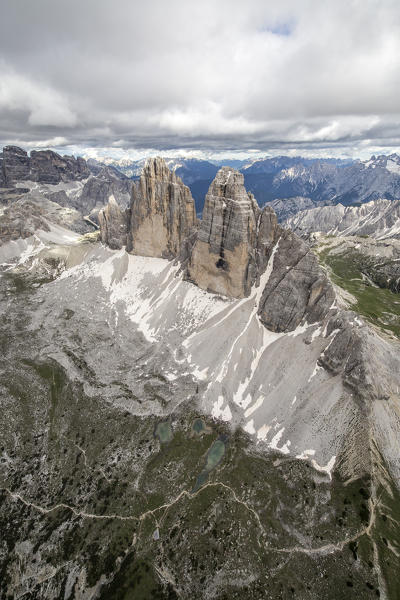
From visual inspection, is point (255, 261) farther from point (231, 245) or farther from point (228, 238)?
point (228, 238)

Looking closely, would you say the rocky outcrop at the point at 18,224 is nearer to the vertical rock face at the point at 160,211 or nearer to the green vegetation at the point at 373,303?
the vertical rock face at the point at 160,211

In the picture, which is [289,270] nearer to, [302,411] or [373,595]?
[302,411]

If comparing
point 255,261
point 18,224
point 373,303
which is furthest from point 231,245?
point 18,224

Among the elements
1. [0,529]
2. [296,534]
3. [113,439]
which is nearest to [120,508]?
[113,439]

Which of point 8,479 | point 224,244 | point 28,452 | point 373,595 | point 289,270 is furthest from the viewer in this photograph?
point 224,244

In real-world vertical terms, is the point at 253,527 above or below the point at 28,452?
above

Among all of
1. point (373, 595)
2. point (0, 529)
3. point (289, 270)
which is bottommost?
point (0, 529)

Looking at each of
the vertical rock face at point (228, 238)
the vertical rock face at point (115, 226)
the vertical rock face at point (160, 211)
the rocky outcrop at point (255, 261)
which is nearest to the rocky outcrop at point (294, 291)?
the rocky outcrop at point (255, 261)
